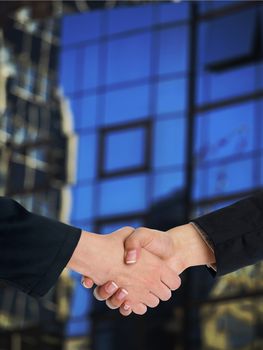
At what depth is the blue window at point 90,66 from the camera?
22.2m

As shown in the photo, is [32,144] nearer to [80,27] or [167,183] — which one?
[80,27]

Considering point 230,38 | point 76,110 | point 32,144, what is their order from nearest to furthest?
point 230,38, point 76,110, point 32,144

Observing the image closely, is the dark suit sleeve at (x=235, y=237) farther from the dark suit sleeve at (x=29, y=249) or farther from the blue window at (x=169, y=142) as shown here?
the blue window at (x=169, y=142)

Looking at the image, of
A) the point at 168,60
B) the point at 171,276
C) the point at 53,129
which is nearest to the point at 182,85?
the point at 168,60

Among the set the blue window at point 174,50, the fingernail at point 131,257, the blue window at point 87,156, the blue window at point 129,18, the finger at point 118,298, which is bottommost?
the finger at point 118,298

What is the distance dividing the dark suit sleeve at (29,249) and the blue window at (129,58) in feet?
59.1

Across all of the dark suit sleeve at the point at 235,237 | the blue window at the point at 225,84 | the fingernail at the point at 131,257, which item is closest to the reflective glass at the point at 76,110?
the blue window at the point at 225,84

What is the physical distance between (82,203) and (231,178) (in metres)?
4.31

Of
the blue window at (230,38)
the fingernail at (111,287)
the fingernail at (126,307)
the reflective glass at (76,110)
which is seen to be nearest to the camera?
the fingernail at (111,287)

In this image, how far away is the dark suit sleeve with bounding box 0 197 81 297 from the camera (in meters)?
3.41

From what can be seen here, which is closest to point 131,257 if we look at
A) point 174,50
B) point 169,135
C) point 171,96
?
point 169,135

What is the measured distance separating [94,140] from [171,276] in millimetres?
17820

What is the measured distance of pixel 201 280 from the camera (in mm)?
19031

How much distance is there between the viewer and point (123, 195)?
2075 cm
